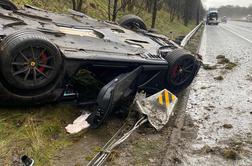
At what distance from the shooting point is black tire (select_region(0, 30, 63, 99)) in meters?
4.07

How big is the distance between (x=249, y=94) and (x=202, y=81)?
119 centimetres

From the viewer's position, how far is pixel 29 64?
420cm

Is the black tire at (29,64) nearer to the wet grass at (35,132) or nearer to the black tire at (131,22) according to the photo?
the wet grass at (35,132)

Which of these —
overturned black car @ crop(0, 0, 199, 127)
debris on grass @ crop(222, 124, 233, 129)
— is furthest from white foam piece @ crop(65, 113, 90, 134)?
debris on grass @ crop(222, 124, 233, 129)

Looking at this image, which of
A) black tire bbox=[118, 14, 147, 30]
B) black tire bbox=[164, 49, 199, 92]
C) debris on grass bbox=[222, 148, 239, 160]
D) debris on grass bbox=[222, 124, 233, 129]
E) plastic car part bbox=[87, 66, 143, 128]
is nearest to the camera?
debris on grass bbox=[222, 148, 239, 160]

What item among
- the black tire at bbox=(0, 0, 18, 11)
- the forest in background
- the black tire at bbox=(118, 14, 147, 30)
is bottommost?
the forest in background

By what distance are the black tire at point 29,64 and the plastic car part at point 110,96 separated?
642 millimetres

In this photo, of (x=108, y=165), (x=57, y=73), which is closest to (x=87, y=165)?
(x=108, y=165)

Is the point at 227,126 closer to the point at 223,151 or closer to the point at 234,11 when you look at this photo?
the point at 223,151

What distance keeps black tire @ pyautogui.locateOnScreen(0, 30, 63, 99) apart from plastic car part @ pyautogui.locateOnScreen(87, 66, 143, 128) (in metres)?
0.64

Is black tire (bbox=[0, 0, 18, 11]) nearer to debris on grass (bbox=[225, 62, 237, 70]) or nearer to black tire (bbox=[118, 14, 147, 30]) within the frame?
black tire (bbox=[118, 14, 147, 30])

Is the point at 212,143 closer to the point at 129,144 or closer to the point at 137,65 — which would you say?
the point at 129,144

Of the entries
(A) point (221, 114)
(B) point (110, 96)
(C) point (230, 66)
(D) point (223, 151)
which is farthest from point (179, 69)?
(C) point (230, 66)

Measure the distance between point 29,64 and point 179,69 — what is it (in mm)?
2414
